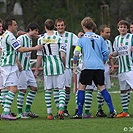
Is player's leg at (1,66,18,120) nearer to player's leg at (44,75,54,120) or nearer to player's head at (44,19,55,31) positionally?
player's leg at (44,75,54,120)

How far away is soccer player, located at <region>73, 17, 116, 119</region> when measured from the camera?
1220cm

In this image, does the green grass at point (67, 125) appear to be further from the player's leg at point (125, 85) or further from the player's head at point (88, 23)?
the player's head at point (88, 23)

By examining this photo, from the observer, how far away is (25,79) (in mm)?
12914

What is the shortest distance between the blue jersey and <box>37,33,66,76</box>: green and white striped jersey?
456 mm

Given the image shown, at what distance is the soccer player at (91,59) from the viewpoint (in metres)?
12.2

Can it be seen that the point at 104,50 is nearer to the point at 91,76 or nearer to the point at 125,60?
the point at 91,76

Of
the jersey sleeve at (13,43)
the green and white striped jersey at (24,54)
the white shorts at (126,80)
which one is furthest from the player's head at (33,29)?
the white shorts at (126,80)

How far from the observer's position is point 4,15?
3422cm

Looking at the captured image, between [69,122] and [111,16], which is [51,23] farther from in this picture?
[111,16]

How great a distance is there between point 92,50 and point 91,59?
0.57 feet

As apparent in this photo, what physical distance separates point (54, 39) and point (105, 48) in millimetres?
1009

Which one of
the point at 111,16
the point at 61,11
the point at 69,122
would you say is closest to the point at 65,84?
the point at 69,122

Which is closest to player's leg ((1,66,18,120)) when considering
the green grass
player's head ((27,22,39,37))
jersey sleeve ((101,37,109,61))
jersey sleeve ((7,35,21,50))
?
the green grass

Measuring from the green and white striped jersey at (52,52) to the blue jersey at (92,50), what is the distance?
46cm
